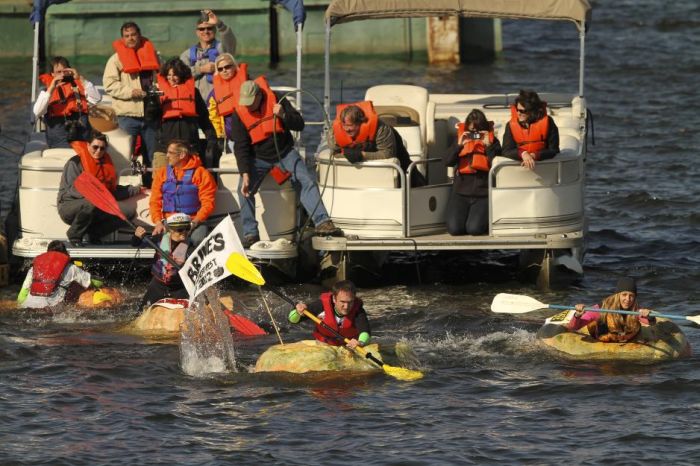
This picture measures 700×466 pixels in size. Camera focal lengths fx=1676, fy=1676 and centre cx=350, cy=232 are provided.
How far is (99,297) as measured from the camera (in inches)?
667

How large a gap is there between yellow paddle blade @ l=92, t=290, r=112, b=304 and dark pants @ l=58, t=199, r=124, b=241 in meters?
0.77

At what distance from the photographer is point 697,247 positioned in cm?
2027

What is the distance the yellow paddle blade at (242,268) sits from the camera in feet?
48.1

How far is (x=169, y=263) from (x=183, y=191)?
39.6 inches

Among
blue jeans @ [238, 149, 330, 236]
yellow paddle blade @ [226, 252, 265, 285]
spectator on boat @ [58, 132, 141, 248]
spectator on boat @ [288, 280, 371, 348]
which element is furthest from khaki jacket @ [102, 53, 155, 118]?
spectator on boat @ [288, 280, 371, 348]

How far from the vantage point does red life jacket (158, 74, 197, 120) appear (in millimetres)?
17578

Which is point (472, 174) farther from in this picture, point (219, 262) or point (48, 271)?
point (48, 271)

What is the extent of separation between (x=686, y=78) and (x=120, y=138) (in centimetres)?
1816

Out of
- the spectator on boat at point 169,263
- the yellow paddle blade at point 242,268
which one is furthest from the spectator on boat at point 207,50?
the yellow paddle blade at point 242,268

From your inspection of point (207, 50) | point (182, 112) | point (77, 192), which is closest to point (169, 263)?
point (77, 192)

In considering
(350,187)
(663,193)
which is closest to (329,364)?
(350,187)

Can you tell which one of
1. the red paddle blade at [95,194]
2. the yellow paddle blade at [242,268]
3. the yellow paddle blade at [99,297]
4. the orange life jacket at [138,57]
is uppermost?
the orange life jacket at [138,57]

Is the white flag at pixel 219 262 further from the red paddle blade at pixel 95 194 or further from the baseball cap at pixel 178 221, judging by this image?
the red paddle blade at pixel 95 194

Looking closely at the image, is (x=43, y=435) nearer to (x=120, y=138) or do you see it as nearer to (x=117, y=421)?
(x=117, y=421)
